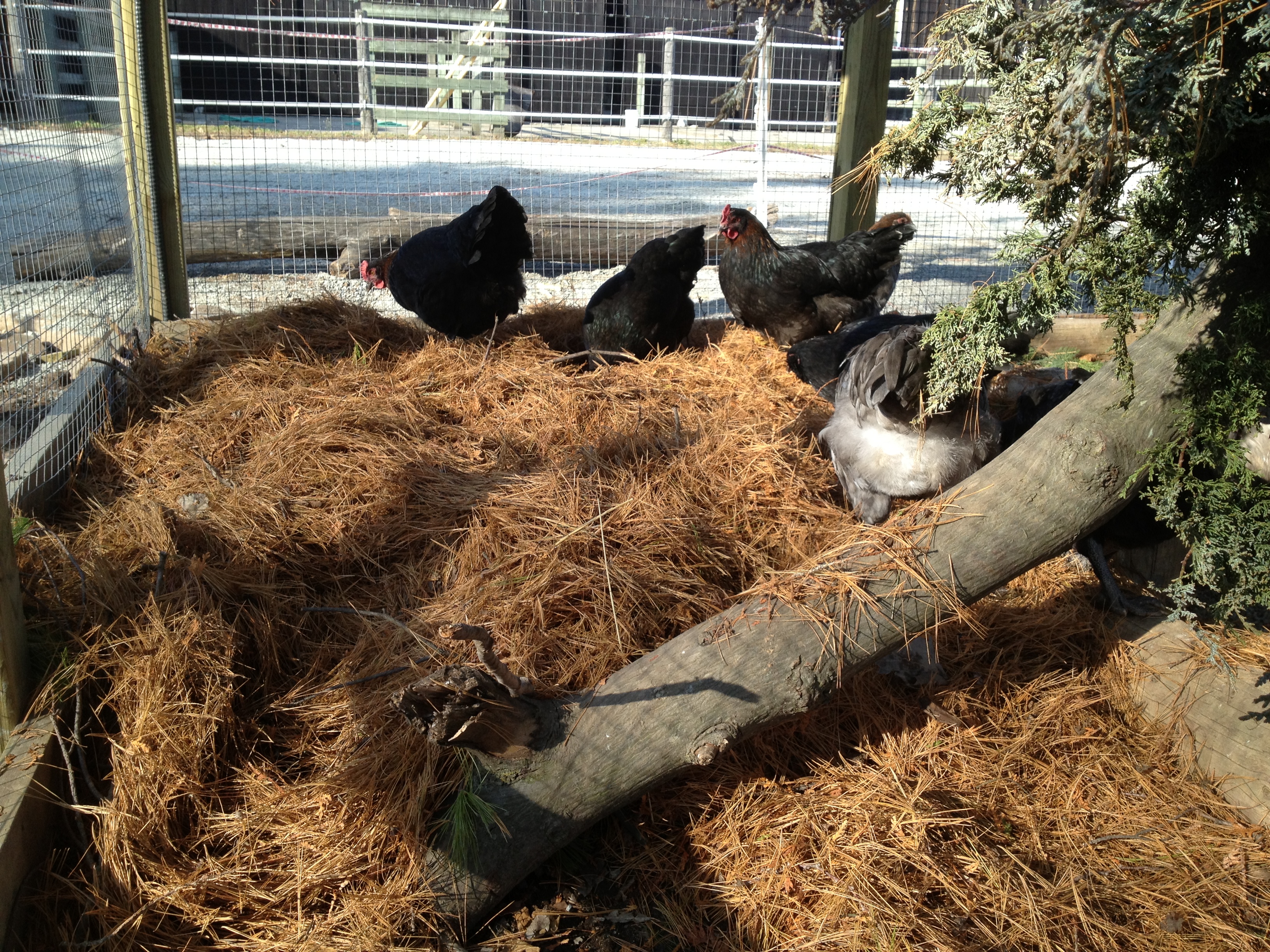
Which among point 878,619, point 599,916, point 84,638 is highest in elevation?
point 878,619

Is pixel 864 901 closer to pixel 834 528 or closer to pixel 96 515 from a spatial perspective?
pixel 834 528

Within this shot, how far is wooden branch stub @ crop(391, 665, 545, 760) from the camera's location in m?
1.95

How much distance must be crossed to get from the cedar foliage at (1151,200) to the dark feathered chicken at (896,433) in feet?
2.03

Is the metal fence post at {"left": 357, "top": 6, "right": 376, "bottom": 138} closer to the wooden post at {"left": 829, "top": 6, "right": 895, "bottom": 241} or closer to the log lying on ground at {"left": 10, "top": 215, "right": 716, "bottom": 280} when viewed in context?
the log lying on ground at {"left": 10, "top": 215, "right": 716, "bottom": 280}

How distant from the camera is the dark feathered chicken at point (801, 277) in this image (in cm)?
540

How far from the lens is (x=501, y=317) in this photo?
17.5 ft

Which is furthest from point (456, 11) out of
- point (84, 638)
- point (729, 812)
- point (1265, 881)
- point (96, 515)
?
point (1265, 881)

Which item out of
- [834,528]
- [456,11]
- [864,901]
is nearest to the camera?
[864,901]

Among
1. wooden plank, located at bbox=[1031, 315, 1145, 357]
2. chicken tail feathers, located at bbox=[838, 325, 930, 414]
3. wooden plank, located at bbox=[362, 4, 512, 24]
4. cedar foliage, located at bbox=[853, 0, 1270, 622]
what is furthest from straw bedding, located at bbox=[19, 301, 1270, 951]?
wooden plank, located at bbox=[362, 4, 512, 24]

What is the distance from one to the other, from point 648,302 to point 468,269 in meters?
1.15

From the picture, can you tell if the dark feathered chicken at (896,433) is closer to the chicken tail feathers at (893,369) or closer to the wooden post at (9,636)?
the chicken tail feathers at (893,369)

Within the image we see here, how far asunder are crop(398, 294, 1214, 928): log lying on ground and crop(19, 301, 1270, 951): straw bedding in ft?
0.72

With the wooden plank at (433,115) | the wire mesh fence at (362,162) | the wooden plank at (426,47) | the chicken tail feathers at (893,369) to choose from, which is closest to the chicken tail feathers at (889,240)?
the wire mesh fence at (362,162)

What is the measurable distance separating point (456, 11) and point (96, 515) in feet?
26.9
